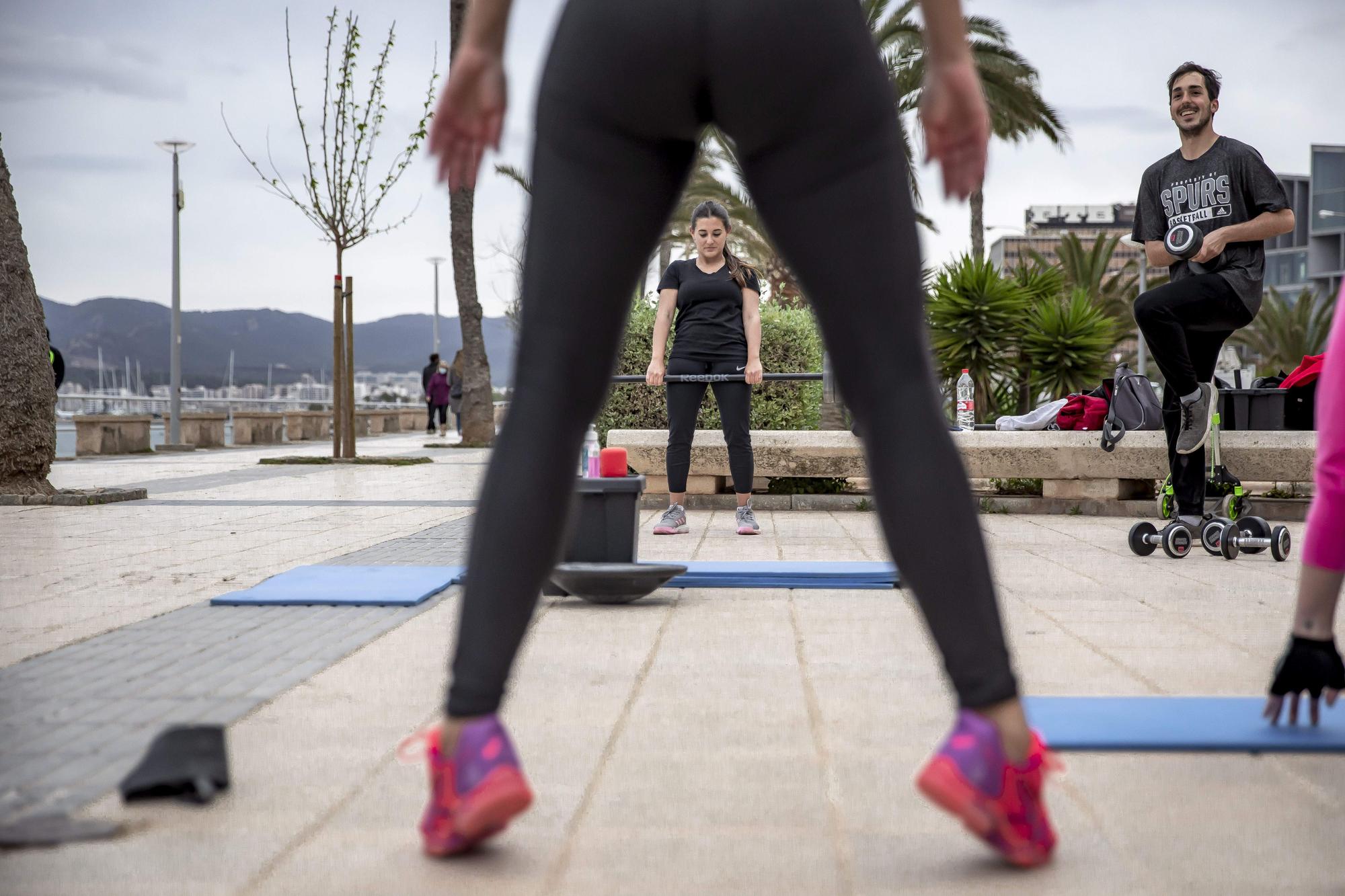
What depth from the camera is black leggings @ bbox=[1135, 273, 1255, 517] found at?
550 cm

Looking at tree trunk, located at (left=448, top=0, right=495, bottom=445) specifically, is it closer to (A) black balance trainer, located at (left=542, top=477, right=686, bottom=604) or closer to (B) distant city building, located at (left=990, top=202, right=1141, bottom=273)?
(A) black balance trainer, located at (left=542, top=477, right=686, bottom=604)

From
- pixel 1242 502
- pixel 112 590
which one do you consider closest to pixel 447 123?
pixel 112 590

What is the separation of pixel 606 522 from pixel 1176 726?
2.30m

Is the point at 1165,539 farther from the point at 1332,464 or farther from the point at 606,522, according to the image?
the point at 1332,464

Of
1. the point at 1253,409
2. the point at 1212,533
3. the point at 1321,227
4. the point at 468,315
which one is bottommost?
the point at 1212,533

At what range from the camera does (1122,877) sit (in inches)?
67.1

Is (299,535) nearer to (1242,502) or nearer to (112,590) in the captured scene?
(112,590)

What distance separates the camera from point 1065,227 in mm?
126750

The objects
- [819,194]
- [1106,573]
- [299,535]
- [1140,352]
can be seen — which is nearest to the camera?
[819,194]

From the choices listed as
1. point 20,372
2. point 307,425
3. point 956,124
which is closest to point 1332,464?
point 956,124

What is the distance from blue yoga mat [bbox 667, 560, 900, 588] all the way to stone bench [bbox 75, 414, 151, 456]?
1758 cm

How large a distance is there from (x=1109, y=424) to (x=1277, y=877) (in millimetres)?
6725

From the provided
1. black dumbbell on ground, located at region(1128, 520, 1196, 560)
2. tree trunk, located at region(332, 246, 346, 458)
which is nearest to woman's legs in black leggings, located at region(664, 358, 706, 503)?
black dumbbell on ground, located at region(1128, 520, 1196, 560)

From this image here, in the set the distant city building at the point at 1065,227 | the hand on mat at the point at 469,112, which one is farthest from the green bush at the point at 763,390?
the distant city building at the point at 1065,227
